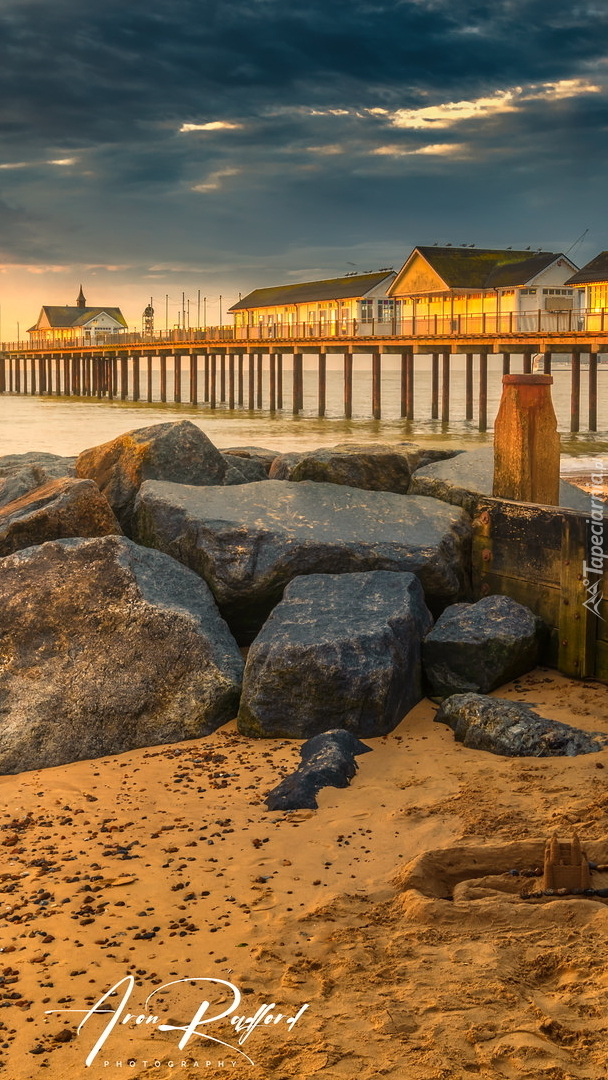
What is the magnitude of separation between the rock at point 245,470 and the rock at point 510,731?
4.80 metres

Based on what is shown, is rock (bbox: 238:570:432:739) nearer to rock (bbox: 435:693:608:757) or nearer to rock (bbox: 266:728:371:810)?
rock (bbox: 266:728:371:810)

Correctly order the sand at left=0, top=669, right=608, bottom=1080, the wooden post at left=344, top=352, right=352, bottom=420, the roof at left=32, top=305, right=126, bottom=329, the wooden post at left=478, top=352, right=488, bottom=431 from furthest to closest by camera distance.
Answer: the roof at left=32, top=305, right=126, bottom=329, the wooden post at left=344, top=352, right=352, bottom=420, the wooden post at left=478, top=352, right=488, bottom=431, the sand at left=0, top=669, right=608, bottom=1080

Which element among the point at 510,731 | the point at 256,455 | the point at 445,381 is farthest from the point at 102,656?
the point at 445,381

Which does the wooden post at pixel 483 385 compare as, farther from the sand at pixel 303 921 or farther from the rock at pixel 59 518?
the sand at pixel 303 921

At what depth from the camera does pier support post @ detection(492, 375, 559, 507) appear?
872 centimetres

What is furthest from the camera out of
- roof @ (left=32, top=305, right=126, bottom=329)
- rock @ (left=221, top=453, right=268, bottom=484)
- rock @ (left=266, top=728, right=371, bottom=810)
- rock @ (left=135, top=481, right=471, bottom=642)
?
roof @ (left=32, top=305, right=126, bottom=329)

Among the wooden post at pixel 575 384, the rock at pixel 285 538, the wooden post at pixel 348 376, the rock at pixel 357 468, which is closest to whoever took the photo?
the rock at pixel 285 538

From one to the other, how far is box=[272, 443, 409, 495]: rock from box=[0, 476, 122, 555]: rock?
198 centimetres

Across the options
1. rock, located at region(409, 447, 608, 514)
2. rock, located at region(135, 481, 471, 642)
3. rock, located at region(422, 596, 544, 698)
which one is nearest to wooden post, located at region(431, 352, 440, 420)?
rock, located at region(409, 447, 608, 514)

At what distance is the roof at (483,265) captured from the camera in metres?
49.1

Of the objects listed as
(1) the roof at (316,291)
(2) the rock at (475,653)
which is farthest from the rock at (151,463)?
(1) the roof at (316,291)

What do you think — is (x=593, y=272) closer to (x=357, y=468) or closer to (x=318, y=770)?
(x=357, y=468)

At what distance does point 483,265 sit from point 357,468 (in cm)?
4591

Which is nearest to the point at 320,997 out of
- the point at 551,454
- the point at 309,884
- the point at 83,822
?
the point at 309,884
